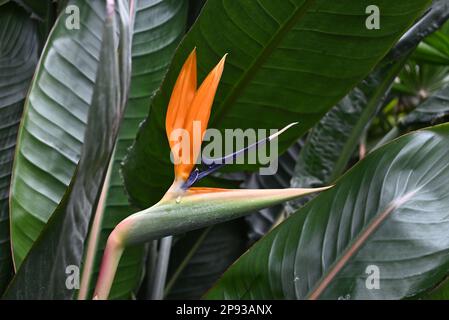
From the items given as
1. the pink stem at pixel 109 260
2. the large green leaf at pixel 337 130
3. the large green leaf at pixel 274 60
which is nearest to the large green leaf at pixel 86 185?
the pink stem at pixel 109 260

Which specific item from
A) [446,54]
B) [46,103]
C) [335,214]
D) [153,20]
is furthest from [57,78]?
[446,54]

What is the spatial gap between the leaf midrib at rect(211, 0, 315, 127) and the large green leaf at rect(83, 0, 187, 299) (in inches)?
Answer: 6.3

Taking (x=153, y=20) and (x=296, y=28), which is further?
(x=153, y=20)

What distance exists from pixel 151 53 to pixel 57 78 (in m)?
0.14

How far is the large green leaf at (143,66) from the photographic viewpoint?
834mm

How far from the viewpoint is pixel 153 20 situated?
2.84 feet

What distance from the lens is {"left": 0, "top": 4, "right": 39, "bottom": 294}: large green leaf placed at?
0.82 meters

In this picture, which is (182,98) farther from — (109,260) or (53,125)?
(53,125)

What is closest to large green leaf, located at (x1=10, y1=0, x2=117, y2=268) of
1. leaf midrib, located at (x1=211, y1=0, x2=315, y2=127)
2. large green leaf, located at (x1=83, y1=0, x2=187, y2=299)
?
large green leaf, located at (x1=83, y1=0, x2=187, y2=299)

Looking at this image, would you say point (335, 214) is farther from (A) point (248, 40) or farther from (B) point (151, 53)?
(B) point (151, 53)

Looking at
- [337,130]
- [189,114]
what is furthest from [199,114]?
[337,130]

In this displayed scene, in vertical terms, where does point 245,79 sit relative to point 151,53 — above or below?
below

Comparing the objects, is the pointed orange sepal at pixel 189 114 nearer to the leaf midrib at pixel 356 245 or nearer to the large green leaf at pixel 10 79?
the leaf midrib at pixel 356 245

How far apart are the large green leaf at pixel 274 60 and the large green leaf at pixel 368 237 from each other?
104 millimetres
